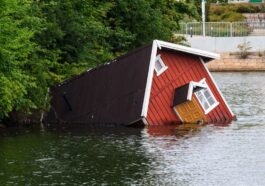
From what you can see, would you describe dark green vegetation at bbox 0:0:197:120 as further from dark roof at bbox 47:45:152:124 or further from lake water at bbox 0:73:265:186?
lake water at bbox 0:73:265:186

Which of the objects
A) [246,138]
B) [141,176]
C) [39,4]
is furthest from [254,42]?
[141,176]

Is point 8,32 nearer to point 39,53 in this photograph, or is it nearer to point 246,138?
point 39,53

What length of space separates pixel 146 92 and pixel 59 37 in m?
7.62

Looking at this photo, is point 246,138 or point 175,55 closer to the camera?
point 246,138

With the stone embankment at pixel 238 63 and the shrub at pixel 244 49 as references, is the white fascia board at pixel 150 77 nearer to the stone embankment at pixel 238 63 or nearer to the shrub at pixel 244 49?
the shrub at pixel 244 49

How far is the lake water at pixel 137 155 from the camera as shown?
38.5m

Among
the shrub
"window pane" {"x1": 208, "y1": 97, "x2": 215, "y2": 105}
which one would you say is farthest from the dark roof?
the shrub

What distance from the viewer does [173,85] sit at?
54.7 m

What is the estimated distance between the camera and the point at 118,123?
53250mm

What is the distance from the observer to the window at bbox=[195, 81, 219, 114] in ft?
181

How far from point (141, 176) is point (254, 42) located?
67.0 metres

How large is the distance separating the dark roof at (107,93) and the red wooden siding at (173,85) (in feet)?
2.97

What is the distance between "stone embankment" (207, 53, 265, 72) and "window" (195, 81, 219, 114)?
4720 cm

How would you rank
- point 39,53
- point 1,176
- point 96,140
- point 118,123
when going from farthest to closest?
1. point 39,53
2. point 118,123
3. point 96,140
4. point 1,176
